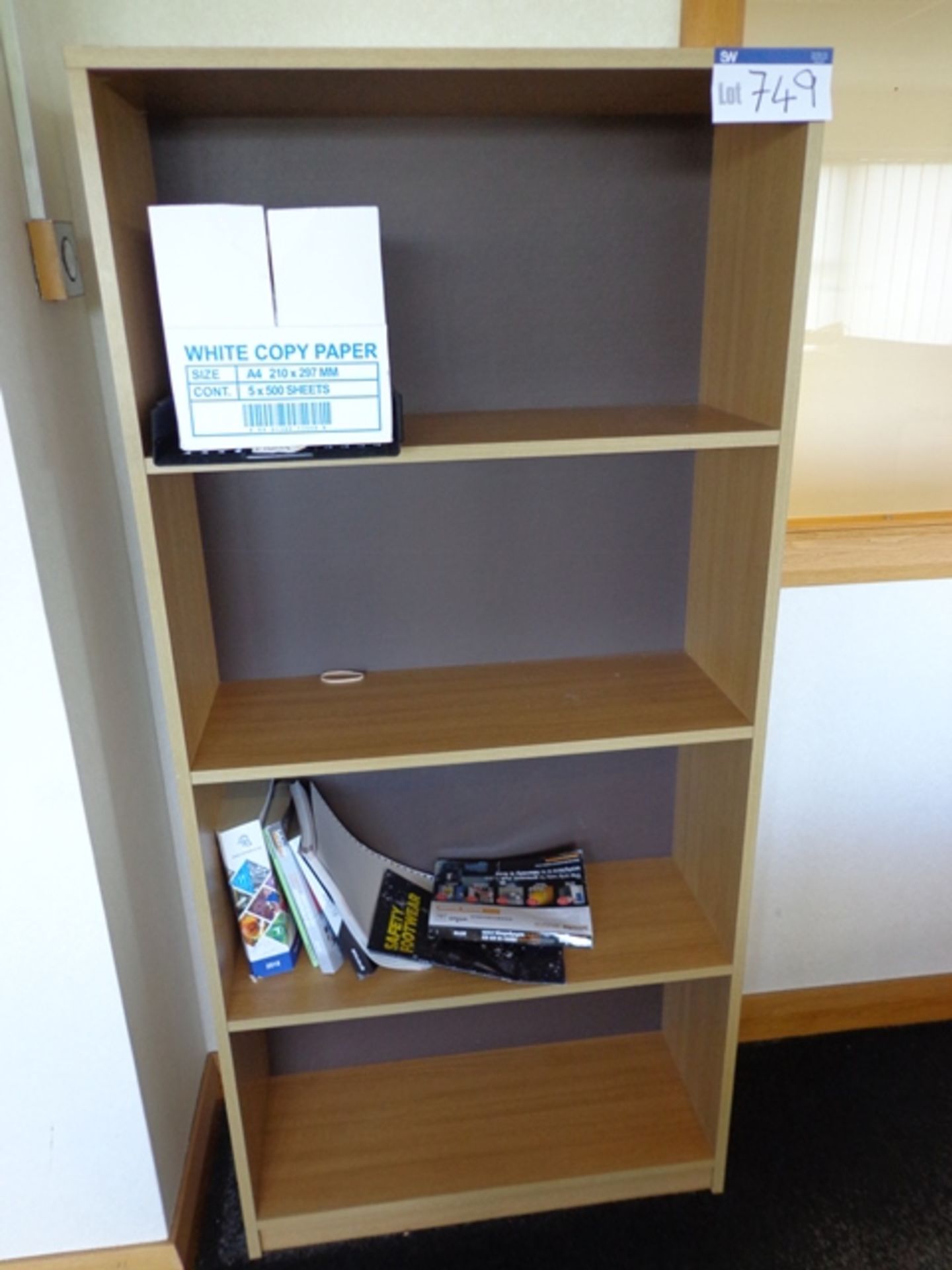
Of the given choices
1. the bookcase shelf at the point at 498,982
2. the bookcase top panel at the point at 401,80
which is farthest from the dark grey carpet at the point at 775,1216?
the bookcase top panel at the point at 401,80

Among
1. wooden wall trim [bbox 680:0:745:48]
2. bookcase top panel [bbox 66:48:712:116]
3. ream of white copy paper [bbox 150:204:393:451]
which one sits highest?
wooden wall trim [bbox 680:0:745:48]

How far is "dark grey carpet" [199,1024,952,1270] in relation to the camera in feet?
4.94

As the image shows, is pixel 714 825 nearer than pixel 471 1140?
Yes

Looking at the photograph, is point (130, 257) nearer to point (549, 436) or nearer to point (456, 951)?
point (549, 436)

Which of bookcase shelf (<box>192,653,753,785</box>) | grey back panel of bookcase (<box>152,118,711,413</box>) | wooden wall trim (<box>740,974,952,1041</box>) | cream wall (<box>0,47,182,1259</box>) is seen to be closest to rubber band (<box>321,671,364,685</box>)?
bookcase shelf (<box>192,653,753,785</box>)

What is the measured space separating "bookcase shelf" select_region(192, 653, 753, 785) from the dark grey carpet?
87 centimetres

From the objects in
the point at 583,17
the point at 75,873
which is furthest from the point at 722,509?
the point at 75,873

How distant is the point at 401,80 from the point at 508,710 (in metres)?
0.83

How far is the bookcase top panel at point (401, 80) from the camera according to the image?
946mm

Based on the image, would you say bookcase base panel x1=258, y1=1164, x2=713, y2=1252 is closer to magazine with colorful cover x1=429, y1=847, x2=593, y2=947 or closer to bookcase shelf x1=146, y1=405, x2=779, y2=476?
magazine with colorful cover x1=429, y1=847, x2=593, y2=947

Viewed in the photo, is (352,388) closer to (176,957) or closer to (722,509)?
(722,509)

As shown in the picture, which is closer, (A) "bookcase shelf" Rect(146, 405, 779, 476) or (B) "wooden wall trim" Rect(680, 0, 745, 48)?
(A) "bookcase shelf" Rect(146, 405, 779, 476)

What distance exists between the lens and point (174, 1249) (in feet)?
4.82

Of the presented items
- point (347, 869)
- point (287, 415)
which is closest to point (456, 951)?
point (347, 869)
